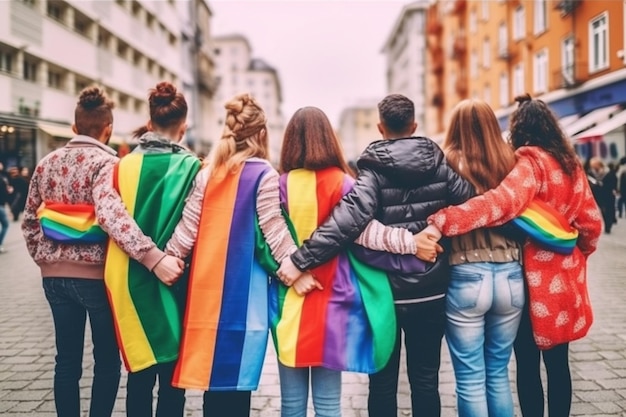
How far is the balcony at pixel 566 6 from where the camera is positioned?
20.7 m

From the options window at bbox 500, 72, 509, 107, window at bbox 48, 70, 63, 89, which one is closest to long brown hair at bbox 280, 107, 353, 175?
window at bbox 48, 70, 63, 89

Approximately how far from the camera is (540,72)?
25875mm

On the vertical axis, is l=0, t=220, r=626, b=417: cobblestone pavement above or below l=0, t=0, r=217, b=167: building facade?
below

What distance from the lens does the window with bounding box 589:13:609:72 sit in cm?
1897

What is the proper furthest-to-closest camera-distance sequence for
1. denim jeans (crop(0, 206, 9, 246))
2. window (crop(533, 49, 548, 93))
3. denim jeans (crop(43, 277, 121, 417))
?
window (crop(533, 49, 548, 93)) → denim jeans (crop(0, 206, 9, 246)) → denim jeans (crop(43, 277, 121, 417))

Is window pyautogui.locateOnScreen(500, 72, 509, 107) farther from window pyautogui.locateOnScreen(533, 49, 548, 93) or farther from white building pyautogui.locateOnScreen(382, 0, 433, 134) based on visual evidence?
white building pyautogui.locateOnScreen(382, 0, 433, 134)

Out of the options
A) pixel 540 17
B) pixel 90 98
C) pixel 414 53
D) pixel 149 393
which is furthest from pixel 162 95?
pixel 414 53

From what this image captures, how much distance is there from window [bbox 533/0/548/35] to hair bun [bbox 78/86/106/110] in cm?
2487

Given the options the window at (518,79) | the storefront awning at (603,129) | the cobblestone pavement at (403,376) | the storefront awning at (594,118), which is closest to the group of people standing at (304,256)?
the cobblestone pavement at (403,376)

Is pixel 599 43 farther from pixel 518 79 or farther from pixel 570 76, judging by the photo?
pixel 518 79

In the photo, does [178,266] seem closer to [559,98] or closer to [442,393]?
[442,393]

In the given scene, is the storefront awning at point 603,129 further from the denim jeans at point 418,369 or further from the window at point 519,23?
the denim jeans at point 418,369

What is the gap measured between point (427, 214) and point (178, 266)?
133 cm

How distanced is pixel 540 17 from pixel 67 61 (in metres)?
20.7
